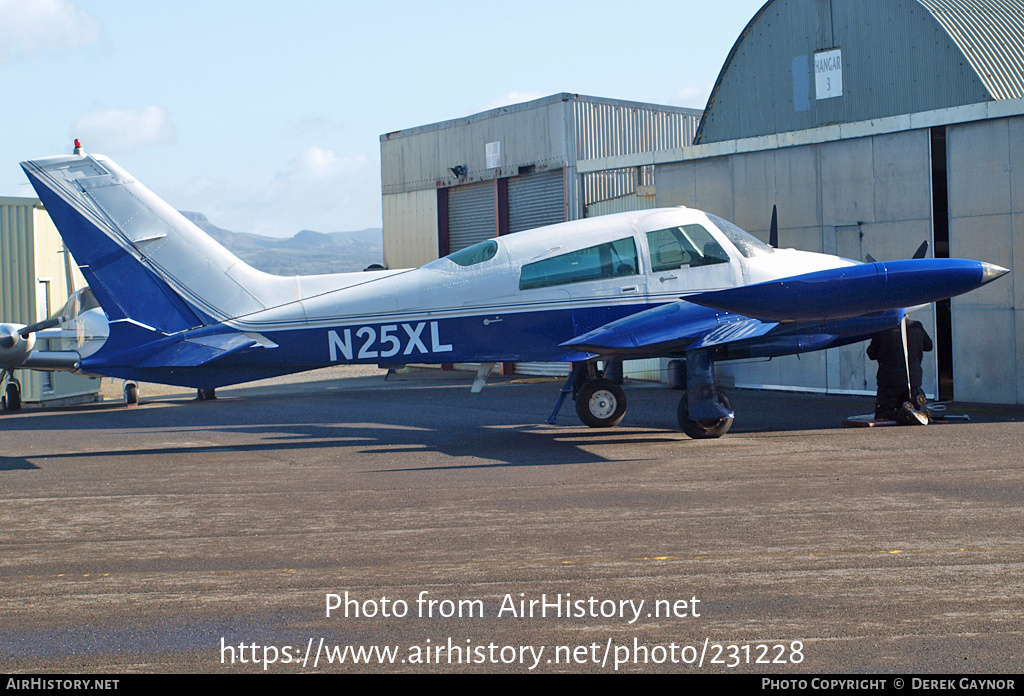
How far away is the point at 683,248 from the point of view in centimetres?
1273

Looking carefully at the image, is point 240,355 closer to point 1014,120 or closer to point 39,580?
point 39,580

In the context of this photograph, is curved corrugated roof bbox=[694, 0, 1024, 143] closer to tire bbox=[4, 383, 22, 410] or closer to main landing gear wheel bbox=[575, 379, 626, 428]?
main landing gear wheel bbox=[575, 379, 626, 428]

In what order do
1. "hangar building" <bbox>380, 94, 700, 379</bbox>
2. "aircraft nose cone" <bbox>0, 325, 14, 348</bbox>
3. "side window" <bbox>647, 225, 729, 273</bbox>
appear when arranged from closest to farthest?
"side window" <bbox>647, 225, 729, 273</bbox> < "aircraft nose cone" <bbox>0, 325, 14, 348</bbox> < "hangar building" <bbox>380, 94, 700, 379</bbox>

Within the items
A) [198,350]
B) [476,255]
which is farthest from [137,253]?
[476,255]

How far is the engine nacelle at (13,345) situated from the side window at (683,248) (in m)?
13.7

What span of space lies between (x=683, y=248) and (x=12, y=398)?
15.8 metres

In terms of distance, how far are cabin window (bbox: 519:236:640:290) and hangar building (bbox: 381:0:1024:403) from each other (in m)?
6.60

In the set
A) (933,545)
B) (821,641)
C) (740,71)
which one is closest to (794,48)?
(740,71)

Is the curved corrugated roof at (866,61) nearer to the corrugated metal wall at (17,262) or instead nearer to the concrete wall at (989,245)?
the concrete wall at (989,245)

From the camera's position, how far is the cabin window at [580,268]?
12742 millimetres

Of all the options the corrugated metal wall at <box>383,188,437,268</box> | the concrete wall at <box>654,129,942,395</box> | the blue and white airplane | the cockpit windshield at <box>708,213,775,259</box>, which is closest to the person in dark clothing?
the blue and white airplane

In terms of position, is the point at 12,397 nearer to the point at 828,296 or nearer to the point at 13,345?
the point at 13,345

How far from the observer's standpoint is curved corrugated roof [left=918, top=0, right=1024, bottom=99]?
21781 mm
